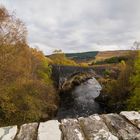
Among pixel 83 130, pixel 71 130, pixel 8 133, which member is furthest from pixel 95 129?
pixel 8 133

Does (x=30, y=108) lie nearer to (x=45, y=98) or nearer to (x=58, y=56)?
(x=45, y=98)

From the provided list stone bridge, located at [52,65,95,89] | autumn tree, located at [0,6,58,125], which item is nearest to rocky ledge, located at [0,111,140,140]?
autumn tree, located at [0,6,58,125]

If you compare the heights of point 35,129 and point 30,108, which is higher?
point 35,129

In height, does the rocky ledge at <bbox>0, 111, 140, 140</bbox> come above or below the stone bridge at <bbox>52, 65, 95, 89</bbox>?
above

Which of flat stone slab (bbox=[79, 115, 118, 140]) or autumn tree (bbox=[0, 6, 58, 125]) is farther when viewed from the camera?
autumn tree (bbox=[0, 6, 58, 125])

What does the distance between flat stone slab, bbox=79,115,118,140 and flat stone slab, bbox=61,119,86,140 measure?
50 millimetres

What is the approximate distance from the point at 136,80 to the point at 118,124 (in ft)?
84.1

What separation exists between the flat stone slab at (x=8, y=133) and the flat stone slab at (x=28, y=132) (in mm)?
50

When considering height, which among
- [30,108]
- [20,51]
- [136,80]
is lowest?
[30,108]

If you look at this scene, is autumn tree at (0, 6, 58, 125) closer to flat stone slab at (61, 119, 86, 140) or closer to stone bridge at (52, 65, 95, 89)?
flat stone slab at (61, 119, 86, 140)

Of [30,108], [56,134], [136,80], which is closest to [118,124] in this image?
[56,134]

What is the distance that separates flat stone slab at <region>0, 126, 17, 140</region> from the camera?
2.43 m

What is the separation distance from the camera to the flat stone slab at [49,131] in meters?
2.37

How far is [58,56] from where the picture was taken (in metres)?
86.2
